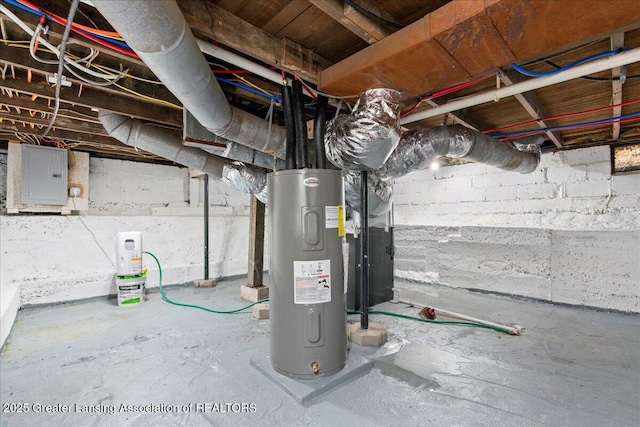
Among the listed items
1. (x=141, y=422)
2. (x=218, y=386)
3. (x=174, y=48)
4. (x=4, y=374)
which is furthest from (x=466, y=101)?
(x=4, y=374)

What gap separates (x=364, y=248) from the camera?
2.40 meters

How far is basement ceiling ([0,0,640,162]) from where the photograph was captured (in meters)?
1.20

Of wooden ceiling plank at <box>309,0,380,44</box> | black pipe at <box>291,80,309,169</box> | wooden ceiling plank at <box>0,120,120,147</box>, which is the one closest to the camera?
wooden ceiling plank at <box>309,0,380,44</box>

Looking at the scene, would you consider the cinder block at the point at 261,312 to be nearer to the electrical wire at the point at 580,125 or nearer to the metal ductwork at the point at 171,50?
the metal ductwork at the point at 171,50

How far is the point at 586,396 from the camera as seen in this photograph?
5.40 ft

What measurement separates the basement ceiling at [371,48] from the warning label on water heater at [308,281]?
3.54ft

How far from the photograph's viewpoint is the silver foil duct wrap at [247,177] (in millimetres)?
3232

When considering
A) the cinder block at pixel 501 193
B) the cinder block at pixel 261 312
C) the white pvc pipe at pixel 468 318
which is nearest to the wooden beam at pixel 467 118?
the cinder block at pixel 501 193

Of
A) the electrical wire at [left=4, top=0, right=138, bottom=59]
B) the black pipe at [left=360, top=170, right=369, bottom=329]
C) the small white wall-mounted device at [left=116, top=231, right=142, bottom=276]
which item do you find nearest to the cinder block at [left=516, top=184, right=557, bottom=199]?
the black pipe at [left=360, top=170, right=369, bottom=329]

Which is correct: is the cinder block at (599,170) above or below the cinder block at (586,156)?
below

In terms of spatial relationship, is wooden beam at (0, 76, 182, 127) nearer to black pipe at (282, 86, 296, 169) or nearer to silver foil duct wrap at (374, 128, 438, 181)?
black pipe at (282, 86, 296, 169)

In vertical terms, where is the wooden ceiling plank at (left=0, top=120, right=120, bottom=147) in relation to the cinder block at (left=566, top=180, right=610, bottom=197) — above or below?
above

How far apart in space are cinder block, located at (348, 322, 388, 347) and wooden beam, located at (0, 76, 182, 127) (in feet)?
7.59

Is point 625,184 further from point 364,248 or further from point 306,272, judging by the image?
point 306,272
